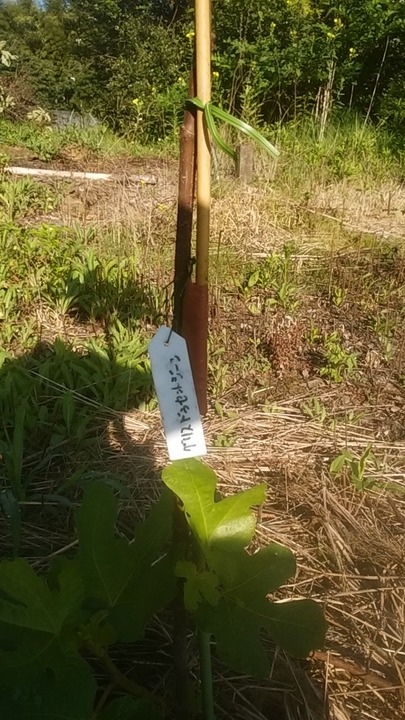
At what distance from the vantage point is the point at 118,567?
97 cm

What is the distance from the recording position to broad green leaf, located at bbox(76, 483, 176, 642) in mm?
958

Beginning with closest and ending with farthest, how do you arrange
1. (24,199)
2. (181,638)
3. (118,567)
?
1. (118,567)
2. (181,638)
3. (24,199)

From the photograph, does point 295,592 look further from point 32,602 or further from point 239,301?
point 239,301

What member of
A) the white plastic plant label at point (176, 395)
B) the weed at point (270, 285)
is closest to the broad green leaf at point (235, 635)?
the white plastic plant label at point (176, 395)

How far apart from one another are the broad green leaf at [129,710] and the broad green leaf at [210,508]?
239mm

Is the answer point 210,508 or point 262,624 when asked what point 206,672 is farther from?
point 210,508

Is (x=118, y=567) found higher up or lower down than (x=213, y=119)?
lower down

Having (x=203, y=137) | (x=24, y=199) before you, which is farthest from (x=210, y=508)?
(x=24, y=199)

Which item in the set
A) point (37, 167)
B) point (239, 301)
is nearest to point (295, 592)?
point (239, 301)

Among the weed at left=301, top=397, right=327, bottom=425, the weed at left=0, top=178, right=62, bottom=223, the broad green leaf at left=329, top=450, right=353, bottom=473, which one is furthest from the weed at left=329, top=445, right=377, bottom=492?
the weed at left=0, top=178, right=62, bottom=223

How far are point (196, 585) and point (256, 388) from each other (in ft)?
5.06

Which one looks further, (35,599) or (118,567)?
(118,567)

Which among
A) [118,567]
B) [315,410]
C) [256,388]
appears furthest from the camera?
[256,388]

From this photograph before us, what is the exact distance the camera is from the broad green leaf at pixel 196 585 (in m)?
0.90
